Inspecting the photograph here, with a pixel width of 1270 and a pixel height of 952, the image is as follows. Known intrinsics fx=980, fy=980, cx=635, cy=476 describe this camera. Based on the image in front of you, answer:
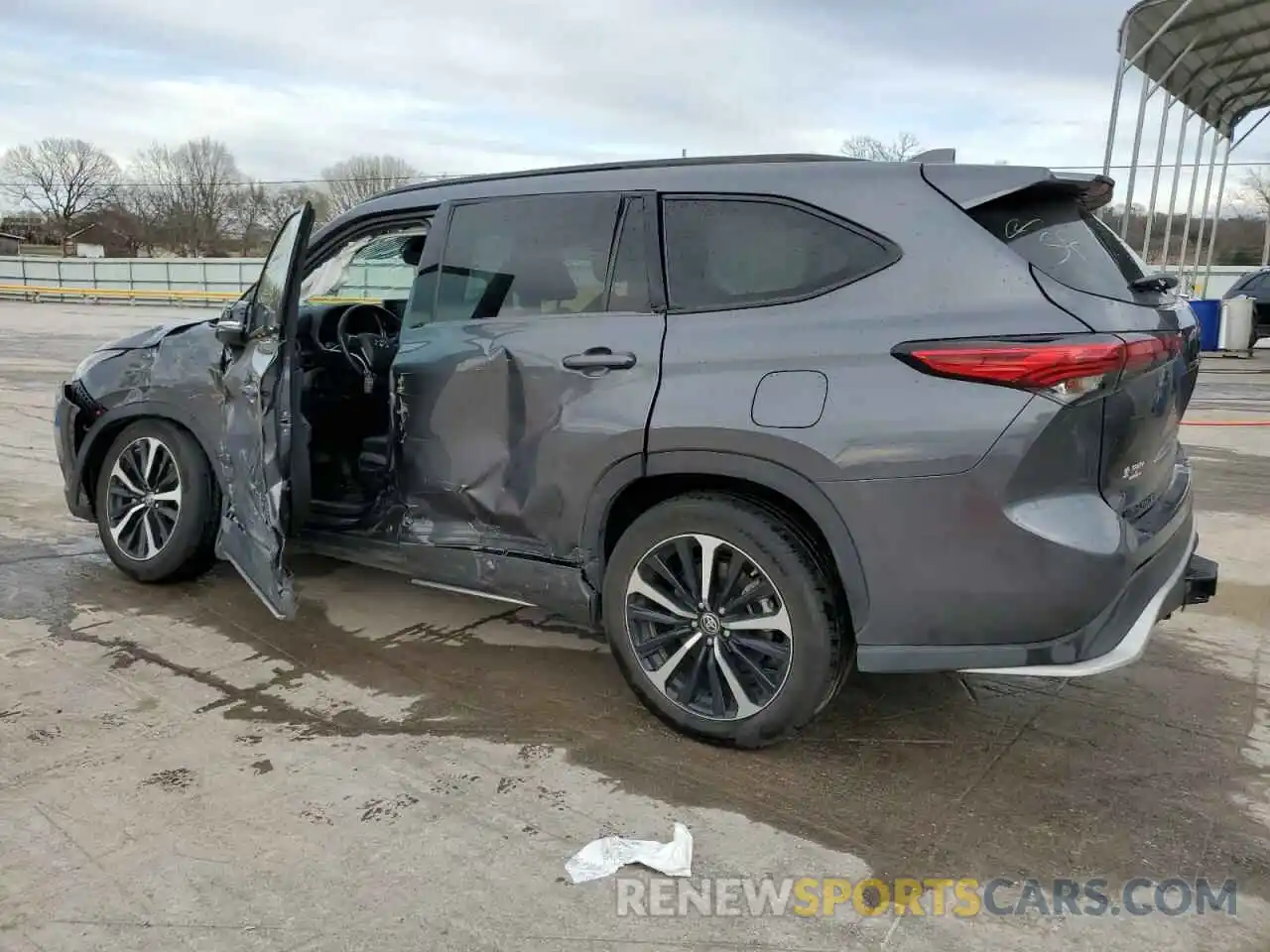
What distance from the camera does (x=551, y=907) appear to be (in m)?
2.45

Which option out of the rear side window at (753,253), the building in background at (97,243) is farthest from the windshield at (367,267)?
the building in background at (97,243)

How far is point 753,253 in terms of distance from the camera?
3.17m

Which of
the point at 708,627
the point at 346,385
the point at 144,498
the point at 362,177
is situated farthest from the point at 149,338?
the point at 362,177

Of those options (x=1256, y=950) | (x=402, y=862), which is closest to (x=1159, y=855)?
(x=1256, y=950)

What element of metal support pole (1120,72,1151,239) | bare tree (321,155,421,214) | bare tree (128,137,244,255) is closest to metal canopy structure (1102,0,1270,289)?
metal support pole (1120,72,1151,239)

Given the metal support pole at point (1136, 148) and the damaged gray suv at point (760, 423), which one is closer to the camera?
the damaged gray suv at point (760, 423)

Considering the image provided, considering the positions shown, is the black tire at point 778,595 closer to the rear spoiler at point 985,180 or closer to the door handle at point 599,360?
the door handle at point 599,360

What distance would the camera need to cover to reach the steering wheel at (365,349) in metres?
4.65

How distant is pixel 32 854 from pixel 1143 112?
1921cm

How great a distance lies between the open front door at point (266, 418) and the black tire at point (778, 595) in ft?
4.68

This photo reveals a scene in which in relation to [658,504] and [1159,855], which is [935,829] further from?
[658,504]

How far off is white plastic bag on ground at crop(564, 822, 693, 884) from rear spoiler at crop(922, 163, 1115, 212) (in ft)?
6.59

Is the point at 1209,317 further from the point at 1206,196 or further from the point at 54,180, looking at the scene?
the point at 54,180

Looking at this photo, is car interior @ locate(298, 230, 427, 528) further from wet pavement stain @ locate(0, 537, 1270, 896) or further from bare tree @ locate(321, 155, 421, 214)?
bare tree @ locate(321, 155, 421, 214)
